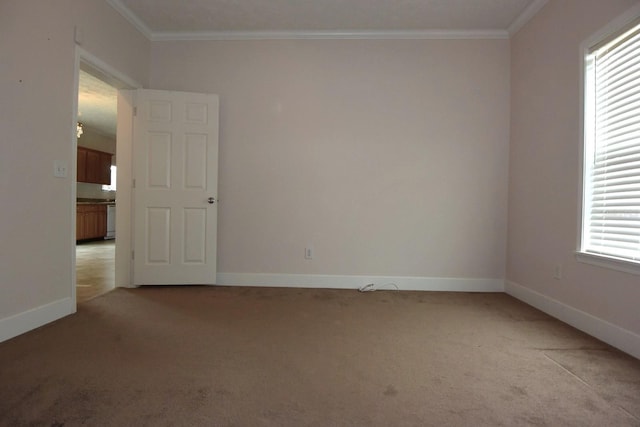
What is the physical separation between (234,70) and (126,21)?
1.14m

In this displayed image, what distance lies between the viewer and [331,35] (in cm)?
366

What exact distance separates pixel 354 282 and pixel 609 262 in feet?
7.26

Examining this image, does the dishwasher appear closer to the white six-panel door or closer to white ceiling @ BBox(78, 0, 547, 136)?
the white six-panel door

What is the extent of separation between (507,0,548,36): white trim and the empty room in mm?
25

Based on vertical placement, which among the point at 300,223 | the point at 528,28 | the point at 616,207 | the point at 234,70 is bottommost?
Result: the point at 300,223

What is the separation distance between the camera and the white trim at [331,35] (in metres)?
3.57

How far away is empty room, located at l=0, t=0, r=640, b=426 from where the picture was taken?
1.68 m

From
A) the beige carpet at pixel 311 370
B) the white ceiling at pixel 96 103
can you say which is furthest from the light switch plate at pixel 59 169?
the white ceiling at pixel 96 103

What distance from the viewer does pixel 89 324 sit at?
2463 millimetres

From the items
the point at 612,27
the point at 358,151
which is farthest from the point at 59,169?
the point at 612,27

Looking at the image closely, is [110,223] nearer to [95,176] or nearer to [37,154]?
[95,176]

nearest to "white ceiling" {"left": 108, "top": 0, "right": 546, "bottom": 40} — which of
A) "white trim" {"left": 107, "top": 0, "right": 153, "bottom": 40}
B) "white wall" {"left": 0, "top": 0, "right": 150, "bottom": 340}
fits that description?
"white trim" {"left": 107, "top": 0, "right": 153, "bottom": 40}

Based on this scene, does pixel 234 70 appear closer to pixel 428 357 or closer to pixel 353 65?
pixel 353 65

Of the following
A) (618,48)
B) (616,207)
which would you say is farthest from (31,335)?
(618,48)
